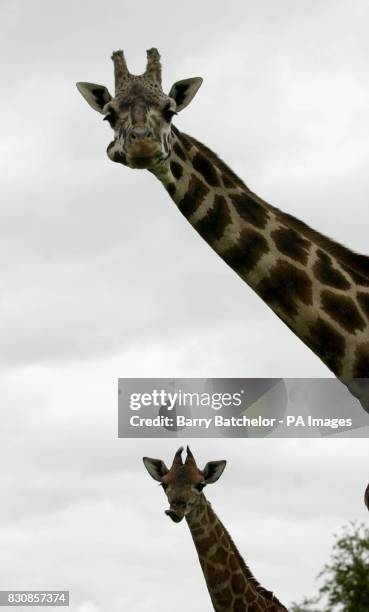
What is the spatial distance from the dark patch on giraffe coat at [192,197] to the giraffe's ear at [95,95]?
1.19 metres

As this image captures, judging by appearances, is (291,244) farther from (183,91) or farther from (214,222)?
(183,91)

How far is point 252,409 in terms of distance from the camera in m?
17.1

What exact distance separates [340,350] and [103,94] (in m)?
3.43

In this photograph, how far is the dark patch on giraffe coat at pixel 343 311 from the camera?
474 inches

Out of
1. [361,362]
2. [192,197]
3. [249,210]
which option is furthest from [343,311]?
[192,197]

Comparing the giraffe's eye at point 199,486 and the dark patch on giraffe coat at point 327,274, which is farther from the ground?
the giraffe's eye at point 199,486

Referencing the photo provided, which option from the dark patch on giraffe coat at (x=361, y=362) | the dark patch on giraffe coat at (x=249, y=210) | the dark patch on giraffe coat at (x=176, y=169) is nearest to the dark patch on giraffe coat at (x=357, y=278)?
the dark patch on giraffe coat at (x=361, y=362)

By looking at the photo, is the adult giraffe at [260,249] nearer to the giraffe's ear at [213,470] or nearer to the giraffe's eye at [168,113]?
the giraffe's eye at [168,113]

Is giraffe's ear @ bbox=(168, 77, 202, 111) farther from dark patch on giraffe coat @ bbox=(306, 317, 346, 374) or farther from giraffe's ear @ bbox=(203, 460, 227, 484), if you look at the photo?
giraffe's ear @ bbox=(203, 460, 227, 484)

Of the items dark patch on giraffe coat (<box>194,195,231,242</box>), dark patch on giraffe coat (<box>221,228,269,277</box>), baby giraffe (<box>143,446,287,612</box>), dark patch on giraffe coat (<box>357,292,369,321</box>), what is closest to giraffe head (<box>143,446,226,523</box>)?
baby giraffe (<box>143,446,287,612</box>)

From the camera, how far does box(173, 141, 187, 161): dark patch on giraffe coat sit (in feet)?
38.9

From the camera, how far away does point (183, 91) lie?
12.2 meters

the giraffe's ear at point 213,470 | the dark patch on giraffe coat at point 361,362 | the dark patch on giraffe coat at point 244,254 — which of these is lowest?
the dark patch on giraffe coat at point 361,362

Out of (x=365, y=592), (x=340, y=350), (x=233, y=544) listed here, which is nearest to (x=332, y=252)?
(x=340, y=350)
